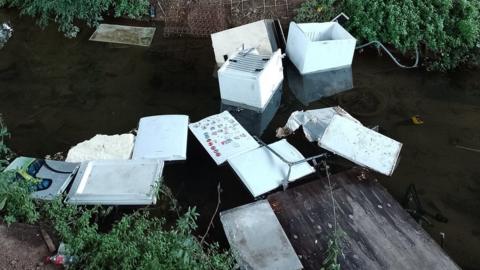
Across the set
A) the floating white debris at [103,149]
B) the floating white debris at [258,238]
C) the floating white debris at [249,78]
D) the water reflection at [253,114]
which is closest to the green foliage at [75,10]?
the floating white debris at [249,78]

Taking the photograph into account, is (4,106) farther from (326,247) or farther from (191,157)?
(326,247)

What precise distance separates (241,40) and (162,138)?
6.95 feet

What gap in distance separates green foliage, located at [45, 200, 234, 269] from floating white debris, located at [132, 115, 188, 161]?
106 cm

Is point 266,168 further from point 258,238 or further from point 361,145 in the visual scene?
point 361,145

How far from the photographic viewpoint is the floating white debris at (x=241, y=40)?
594 centimetres

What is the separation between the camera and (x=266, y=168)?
4449 millimetres

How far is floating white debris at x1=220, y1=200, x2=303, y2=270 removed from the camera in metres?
3.56

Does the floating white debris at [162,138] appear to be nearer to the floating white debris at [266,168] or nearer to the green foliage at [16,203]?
the floating white debris at [266,168]

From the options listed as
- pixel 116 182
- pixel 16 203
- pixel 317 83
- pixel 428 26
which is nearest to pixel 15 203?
pixel 16 203

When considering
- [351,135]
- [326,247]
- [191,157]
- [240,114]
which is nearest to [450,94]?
[351,135]

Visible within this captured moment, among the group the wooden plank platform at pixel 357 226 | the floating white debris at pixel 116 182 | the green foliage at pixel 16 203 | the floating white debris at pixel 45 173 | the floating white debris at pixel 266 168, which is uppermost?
the green foliage at pixel 16 203

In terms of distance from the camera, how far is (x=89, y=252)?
11.2 ft

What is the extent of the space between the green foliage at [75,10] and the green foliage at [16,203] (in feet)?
12.6

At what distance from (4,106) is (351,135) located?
461cm
